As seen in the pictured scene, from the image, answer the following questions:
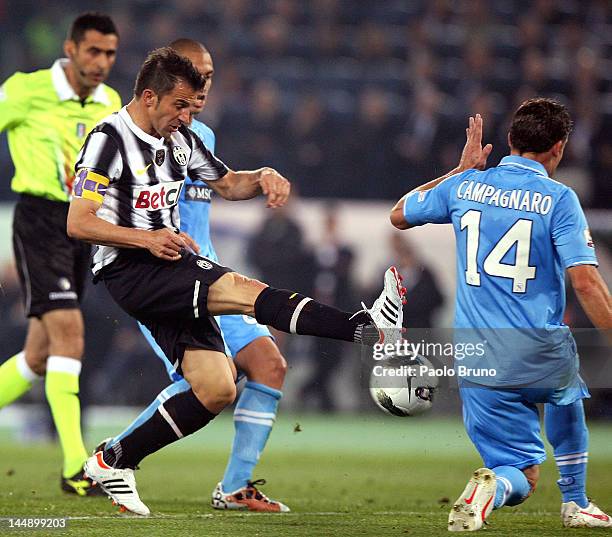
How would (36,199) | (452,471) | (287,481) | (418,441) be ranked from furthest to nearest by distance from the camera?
(418,441), (452,471), (287,481), (36,199)

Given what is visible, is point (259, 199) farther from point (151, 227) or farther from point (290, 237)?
point (151, 227)

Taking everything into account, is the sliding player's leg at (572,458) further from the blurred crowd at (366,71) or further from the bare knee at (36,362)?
the blurred crowd at (366,71)

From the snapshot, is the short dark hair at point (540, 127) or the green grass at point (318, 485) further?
the green grass at point (318, 485)

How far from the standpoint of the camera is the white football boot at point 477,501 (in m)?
4.08

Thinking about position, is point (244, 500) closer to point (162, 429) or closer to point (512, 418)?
point (162, 429)

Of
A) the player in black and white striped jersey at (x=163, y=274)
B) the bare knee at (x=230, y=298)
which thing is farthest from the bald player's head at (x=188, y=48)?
the bare knee at (x=230, y=298)

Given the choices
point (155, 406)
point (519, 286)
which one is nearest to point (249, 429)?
point (155, 406)

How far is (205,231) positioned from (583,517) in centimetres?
242

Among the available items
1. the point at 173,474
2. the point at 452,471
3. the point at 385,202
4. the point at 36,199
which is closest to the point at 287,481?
the point at 173,474

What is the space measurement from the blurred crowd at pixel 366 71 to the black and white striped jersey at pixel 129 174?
678cm

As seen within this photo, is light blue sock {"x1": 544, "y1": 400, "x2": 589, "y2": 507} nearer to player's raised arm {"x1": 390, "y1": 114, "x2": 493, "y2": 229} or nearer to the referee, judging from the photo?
player's raised arm {"x1": 390, "y1": 114, "x2": 493, "y2": 229}

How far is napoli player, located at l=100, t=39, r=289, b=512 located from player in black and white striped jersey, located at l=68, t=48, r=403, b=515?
25.9 inches

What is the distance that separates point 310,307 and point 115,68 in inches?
348

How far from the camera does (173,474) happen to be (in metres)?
7.32
